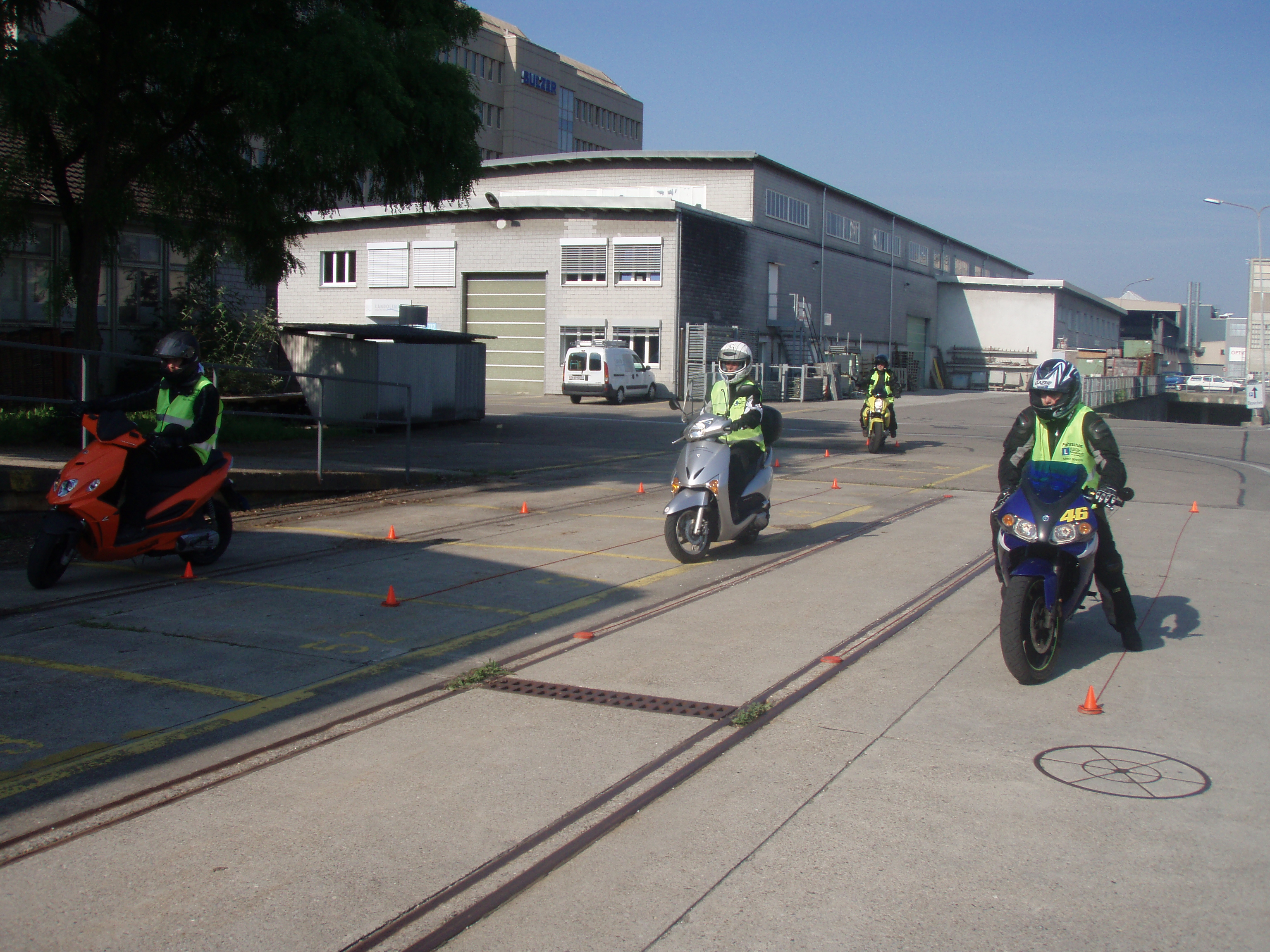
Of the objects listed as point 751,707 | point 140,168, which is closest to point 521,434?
point 140,168

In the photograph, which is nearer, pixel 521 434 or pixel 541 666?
pixel 541 666

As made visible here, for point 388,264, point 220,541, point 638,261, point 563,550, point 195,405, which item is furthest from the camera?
point 388,264

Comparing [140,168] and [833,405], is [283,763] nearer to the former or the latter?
[140,168]

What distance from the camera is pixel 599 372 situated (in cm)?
3772

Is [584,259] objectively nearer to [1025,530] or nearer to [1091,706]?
[1025,530]

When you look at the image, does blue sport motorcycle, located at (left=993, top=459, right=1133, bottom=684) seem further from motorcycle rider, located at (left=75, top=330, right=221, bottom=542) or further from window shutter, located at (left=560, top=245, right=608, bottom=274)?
window shutter, located at (left=560, top=245, right=608, bottom=274)

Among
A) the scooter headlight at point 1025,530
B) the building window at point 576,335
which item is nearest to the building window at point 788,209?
the building window at point 576,335

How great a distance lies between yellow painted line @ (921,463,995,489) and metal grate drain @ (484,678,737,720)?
10.3 m

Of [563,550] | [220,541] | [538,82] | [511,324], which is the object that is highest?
[538,82]

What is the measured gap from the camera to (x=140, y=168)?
53.5 feet

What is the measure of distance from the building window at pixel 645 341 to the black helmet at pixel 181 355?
34154mm

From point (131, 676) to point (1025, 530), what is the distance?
480 cm

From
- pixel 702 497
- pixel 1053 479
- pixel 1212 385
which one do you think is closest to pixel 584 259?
pixel 702 497

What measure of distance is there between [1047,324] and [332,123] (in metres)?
61.9
